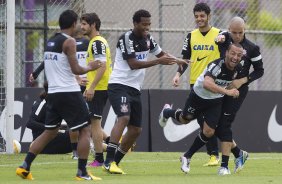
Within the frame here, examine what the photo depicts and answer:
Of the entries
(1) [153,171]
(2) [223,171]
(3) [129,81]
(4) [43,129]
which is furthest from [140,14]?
(4) [43,129]

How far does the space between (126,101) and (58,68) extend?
1.51 metres

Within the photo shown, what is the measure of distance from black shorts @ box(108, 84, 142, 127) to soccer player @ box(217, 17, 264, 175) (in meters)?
1.13

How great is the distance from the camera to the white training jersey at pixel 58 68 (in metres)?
11.0

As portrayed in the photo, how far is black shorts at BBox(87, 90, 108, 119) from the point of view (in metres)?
13.9

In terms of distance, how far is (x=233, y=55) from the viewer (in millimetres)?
11688

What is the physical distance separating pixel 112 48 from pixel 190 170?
6.06 m

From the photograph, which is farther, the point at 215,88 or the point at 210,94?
the point at 210,94

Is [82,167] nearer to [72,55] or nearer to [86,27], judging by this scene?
[72,55]

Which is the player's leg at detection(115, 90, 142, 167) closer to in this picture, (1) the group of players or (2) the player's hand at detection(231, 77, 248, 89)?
(1) the group of players

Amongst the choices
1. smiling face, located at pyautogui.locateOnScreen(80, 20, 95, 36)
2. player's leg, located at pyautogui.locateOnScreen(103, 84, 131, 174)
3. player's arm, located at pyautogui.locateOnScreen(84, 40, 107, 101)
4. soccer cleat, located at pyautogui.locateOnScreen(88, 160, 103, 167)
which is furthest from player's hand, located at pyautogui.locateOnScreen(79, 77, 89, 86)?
player's leg, located at pyautogui.locateOnScreen(103, 84, 131, 174)

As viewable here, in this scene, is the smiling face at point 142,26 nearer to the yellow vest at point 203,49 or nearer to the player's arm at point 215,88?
the player's arm at point 215,88

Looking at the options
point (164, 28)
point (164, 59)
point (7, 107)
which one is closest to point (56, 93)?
point (164, 59)

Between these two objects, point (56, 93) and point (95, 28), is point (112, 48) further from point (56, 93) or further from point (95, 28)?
point (56, 93)

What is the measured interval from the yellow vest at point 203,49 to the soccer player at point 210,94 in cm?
110
